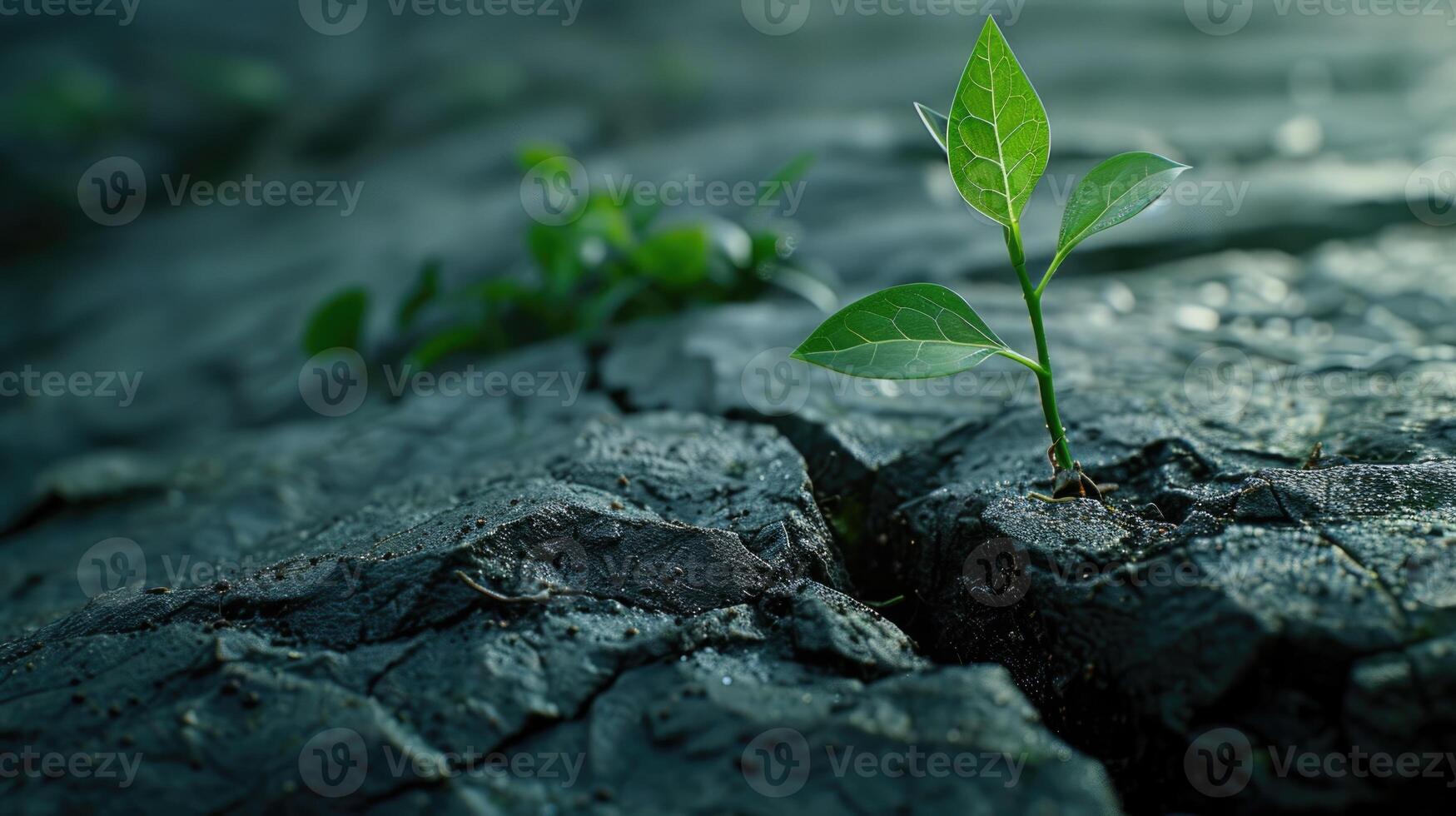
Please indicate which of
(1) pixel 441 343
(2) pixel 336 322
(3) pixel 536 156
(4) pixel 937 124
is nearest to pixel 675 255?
(3) pixel 536 156

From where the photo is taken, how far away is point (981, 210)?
1.42 meters

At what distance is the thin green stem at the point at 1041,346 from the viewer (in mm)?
1377

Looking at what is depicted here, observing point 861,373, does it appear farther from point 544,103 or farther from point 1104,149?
point 544,103

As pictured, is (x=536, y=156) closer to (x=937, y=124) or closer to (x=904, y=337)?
(x=937, y=124)

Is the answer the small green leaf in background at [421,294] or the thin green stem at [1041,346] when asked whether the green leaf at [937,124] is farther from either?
the small green leaf in background at [421,294]

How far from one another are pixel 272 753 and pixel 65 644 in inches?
18.8

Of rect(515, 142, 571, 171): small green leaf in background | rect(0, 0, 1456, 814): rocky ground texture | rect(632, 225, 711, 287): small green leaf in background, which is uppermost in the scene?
rect(515, 142, 571, 171): small green leaf in background

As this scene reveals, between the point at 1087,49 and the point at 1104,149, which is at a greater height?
the point at 1087,49

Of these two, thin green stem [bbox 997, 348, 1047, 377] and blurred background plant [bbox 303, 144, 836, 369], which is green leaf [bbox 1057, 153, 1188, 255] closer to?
thin green stem [bbox 997, 348, 1047, 377]

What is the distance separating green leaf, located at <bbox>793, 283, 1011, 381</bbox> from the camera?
A: 1.34 metres

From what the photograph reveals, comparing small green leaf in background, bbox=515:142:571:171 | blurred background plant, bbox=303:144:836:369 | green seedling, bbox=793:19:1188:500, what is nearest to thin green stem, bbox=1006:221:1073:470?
green seedling, bbox=793:19:1188:500

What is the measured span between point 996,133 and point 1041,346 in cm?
32

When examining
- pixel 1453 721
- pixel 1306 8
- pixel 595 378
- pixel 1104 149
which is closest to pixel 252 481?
pixel 595 378

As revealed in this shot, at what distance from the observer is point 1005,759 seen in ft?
3.37
